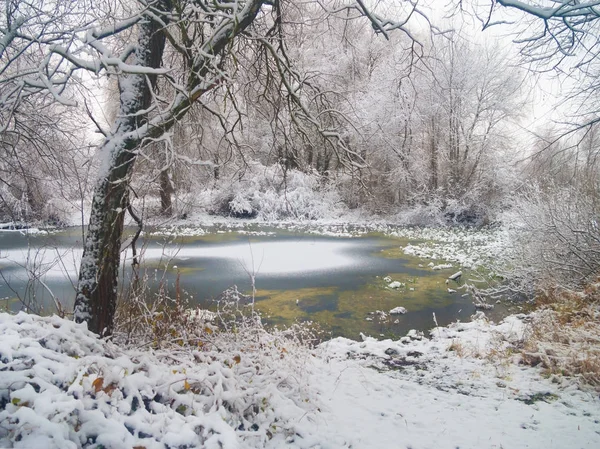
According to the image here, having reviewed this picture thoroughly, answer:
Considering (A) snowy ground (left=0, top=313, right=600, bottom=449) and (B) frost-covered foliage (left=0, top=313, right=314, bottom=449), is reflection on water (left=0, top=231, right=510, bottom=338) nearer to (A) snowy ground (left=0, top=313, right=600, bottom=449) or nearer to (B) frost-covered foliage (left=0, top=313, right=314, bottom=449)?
(A) snowy ground (left=0, top=313, right=600, bottom=449)

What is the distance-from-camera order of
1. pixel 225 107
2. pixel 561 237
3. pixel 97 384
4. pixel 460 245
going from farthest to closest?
pixel 460 245 → pixel 561 237 → pixel 225 107 → pixel 97 384

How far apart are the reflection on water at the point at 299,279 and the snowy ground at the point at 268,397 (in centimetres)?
148

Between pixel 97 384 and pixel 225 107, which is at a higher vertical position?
pixel 225 107

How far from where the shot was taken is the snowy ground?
217cm

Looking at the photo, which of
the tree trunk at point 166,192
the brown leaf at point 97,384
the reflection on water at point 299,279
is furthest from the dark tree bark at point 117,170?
the brown leaf at point 97,384

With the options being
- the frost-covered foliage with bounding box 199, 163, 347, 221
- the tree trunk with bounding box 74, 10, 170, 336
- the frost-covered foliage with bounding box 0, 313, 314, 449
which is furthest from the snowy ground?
the frost-covered foliage with bounding box 199, 163, 347, 221

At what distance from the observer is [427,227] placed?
2083 cm

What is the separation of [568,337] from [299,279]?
6.42 m

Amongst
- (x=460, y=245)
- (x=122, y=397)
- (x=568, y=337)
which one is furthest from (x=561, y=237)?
(x=460, y=245)

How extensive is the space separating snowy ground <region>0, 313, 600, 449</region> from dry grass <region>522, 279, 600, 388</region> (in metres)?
0.20

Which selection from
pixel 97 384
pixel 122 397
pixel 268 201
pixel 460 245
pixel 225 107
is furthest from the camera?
pixel 268 201

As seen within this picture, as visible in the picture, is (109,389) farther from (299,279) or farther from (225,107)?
(299,279)

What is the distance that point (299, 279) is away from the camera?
1051cm

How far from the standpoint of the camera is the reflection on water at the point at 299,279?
7516mm
